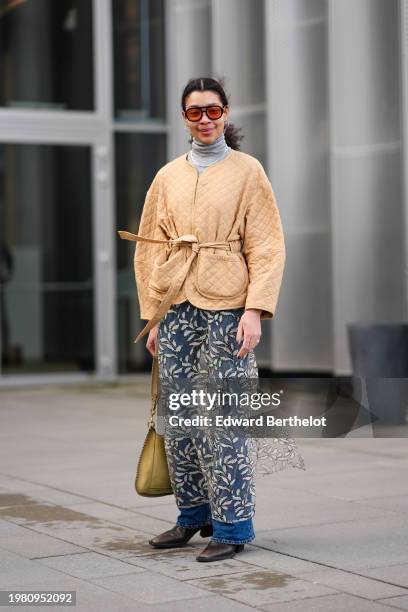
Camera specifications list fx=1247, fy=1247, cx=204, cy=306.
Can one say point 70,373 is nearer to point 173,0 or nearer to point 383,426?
point 173,0

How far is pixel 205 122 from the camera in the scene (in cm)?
525

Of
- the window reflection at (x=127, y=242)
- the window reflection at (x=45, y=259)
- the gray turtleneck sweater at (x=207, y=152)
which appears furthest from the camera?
the window reflection at (x=127, y=242)

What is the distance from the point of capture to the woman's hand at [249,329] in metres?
5.11

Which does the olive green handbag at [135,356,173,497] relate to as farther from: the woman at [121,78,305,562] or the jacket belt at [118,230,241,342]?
the jacket belt at [118,230,241,342]

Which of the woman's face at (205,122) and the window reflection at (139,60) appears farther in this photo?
the window reflection at (139,60)

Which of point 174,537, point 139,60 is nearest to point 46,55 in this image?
point 139,60

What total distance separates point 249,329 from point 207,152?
2.67ft

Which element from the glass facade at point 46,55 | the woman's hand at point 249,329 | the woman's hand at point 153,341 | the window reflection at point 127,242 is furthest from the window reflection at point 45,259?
the woman's hand at point 249,329

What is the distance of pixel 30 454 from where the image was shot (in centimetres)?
877

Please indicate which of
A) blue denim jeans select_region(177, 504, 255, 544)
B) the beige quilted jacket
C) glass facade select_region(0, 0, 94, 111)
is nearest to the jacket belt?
the beige quilted jacket

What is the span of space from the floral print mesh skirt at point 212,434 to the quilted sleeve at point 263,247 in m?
0.15

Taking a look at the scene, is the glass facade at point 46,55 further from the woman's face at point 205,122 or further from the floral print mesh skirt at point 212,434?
the floral print mesh skirt at point 212,434

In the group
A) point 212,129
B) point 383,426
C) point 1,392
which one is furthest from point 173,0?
point 212,129

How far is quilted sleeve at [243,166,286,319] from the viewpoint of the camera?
5.18 m
